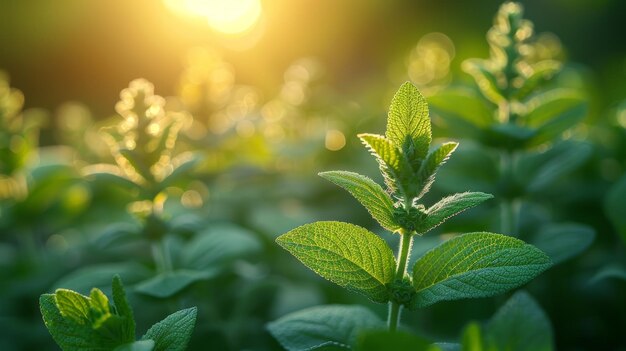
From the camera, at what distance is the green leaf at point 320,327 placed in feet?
3.90

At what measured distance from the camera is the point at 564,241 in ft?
4.83

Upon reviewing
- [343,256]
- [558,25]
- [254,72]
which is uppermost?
[558,25]

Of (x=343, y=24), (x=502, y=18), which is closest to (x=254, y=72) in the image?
(x=502, y=18)

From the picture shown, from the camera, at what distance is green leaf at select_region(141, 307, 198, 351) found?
1051mm

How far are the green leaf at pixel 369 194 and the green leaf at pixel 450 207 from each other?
54 mm

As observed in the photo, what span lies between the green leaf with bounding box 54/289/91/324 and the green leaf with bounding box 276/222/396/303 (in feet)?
1.08

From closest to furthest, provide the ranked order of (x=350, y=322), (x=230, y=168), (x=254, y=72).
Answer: (x=350, y=322)
(x=230, y=168)
(x=254, y=72)

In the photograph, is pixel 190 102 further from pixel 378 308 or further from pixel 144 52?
pixel 144 52

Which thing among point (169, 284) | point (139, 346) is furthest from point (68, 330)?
point (169, 284)

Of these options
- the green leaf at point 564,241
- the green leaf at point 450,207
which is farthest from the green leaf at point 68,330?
the green leaf at point 564,241

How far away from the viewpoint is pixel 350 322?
1.22m

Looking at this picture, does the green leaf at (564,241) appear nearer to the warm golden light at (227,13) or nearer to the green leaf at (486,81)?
the green leaf at (486,81)

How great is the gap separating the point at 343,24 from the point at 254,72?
447 centimetres

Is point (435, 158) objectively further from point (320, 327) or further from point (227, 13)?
point (227, 13)
